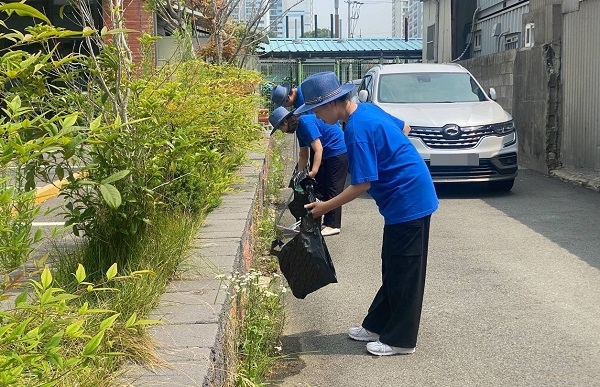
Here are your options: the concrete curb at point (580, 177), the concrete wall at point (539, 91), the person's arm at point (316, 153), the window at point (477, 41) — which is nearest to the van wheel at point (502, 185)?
the concrete curb at point (580, 177)

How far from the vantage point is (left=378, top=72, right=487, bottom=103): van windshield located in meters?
12.4

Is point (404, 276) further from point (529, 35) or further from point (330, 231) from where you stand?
point (529, 35)

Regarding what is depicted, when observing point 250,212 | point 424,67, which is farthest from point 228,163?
point 424,67

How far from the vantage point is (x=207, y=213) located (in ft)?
20.1

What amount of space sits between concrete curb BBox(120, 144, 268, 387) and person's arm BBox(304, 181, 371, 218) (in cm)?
54

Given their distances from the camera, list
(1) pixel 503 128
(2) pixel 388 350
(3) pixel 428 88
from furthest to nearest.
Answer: (3) pixel 428 88 → (1) pixel 503 128 → (2) pixel 388 350

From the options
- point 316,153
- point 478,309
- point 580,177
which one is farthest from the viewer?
point 580,177

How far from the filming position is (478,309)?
575 centimetres

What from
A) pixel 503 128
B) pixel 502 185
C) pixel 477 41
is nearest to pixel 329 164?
pixel 503 128

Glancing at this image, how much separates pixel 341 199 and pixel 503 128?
721 cm

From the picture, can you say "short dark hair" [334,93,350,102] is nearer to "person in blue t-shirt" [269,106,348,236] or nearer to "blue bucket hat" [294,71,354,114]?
"blue bucket hat" [294,71,354,114]

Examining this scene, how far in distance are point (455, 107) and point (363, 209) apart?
248 cm

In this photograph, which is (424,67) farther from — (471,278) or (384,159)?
(384,159)

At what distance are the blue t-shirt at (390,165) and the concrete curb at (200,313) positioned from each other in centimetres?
94
